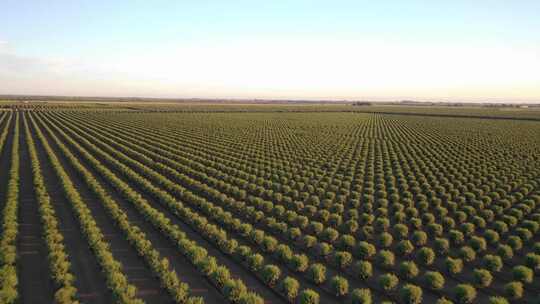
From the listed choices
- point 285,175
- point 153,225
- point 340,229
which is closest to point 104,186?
point 153,225

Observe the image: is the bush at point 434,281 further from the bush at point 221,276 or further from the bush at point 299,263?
the bush at point 221,276

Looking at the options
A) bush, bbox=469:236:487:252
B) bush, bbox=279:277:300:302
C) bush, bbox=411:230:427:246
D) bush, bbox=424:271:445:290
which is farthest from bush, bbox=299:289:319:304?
bush, bbox=469:236:487:252

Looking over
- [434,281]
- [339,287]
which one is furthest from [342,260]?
[434,281]

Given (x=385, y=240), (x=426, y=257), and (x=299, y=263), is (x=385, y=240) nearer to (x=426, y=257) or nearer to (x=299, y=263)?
(x=426, y=257)

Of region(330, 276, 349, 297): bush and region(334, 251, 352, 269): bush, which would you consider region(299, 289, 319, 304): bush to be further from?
region(334, 251, 352, 269): bush

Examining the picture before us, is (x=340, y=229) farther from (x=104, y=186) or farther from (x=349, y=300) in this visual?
(x=104, y=186)

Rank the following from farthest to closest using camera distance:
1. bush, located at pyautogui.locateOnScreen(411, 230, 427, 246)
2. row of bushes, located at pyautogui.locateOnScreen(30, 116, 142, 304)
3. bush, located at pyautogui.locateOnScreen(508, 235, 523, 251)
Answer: bush, located at pyautogui.locateOnScreen(411, 230, 427, 246), bush, located at pyautogui.locateOnScreen(508, 235, 523, 251), row of bushes, located at pyautogui.locateOnScreen(30, 116, 142, 304)

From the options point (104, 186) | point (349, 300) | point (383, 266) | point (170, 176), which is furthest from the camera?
point (170, 176)
